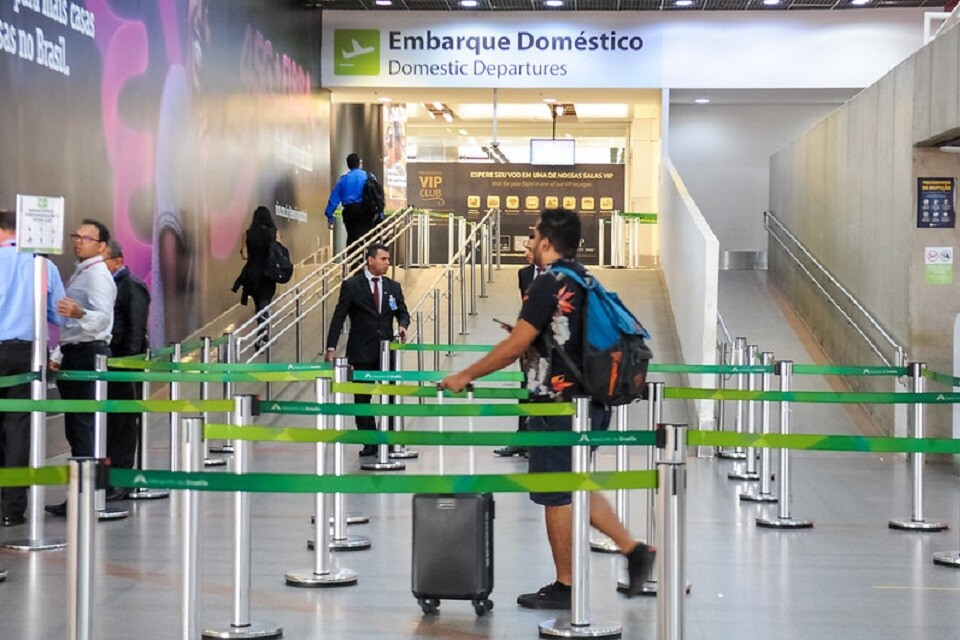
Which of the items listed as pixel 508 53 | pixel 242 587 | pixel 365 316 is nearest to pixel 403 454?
pixel 365 316

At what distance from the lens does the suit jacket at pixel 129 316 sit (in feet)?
32.8

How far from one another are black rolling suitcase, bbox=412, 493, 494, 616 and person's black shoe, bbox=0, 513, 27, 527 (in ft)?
11.8

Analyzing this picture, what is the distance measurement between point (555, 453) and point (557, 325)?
0.53 m

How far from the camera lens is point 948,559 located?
7852 mm

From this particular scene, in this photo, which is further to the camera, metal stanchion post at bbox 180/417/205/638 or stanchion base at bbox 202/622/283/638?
stanchion base at bbox 202/622/283/638

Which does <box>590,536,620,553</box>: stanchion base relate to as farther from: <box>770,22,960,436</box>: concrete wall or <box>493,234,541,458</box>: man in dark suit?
<box>770,22,960,436</box>: concrete wall

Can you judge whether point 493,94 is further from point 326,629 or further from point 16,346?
point 326,629

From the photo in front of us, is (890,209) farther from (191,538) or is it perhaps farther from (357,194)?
(191,538)

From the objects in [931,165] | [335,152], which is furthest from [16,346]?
[335,152]

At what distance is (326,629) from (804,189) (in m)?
14.3

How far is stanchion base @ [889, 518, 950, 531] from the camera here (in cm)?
902

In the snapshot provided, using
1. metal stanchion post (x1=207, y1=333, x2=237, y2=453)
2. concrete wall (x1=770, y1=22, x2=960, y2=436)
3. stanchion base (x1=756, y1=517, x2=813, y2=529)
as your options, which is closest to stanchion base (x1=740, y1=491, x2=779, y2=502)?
stanchion base (x1=756, y1=517, x2=813, y2=529)

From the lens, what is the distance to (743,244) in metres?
25.2

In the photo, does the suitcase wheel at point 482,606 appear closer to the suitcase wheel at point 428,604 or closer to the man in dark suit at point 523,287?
the suitcase wheel at point 428,604
